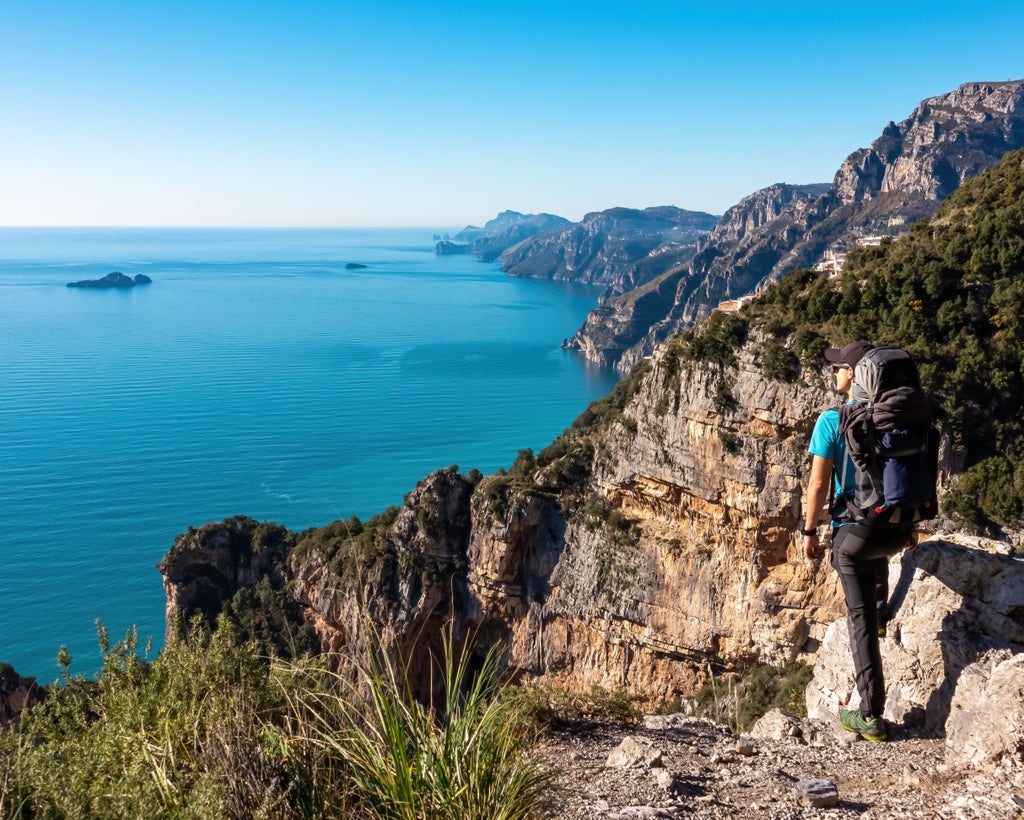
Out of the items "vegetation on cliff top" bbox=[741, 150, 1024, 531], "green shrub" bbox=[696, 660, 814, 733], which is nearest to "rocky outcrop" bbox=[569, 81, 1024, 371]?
"vegetation on cliff top" bbox=[741, 150, 1024, 531]

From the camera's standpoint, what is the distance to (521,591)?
24188 mm

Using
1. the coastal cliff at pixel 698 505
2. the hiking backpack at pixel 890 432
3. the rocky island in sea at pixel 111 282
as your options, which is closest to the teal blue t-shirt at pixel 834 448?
the hiking backpack at pixel 890 432

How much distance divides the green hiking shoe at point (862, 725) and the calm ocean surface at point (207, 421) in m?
21.6

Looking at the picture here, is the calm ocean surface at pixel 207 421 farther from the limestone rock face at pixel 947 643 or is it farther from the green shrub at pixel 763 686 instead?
the limestone rock face at pixel 947 643

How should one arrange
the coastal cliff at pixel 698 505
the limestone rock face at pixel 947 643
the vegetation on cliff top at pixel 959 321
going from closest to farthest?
the limestone rock face at pixel 947 643 < the vegetation on cliff top at pixel 959 321 < the coastal cliff at pixel 698 505

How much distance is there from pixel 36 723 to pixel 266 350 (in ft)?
290

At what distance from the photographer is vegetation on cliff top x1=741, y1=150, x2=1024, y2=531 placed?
15734 mm

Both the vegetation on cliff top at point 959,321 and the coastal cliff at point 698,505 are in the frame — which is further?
the coastal cliff at point 698,505

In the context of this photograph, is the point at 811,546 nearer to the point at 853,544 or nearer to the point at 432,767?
the point at 853,544

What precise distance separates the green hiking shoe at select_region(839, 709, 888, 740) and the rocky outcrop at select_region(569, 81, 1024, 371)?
91.7 m

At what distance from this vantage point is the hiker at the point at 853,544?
4.64 metres

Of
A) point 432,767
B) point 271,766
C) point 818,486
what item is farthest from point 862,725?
point 271,766

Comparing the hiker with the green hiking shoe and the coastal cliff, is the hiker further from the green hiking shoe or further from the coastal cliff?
the coastal cliff

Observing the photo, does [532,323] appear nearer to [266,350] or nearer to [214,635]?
[266,350]
